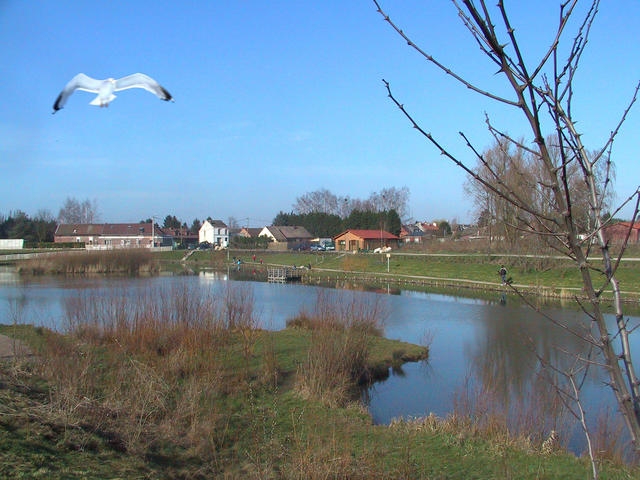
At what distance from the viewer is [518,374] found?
44.1 feet

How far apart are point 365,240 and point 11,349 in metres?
62.0

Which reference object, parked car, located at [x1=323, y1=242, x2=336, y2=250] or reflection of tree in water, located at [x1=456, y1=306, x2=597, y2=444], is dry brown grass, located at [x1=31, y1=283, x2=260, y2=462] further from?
parked car, located at [x1=323, y1=242, x2=336, y2=250]

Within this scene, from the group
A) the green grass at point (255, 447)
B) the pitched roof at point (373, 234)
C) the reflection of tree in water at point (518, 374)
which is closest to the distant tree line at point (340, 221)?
the pitched roof at point (373, 234)

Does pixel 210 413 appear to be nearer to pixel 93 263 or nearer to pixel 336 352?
pixel 336 352

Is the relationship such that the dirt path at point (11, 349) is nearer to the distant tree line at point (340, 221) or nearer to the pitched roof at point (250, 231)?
the distant tree line at point (340, 221)

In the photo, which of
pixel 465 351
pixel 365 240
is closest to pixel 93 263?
pixel 365 240

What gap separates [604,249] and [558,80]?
562mm

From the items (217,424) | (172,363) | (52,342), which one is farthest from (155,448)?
(52,342)

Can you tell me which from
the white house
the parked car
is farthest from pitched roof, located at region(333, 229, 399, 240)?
the white house

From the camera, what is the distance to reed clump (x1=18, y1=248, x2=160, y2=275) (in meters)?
47.1

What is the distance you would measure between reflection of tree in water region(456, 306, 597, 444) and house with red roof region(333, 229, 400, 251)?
153ft

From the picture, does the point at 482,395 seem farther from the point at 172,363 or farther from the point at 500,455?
the point at 172,363

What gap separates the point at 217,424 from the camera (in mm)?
8562

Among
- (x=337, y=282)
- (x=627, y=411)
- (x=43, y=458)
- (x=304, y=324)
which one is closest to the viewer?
(x=627, y=411)
